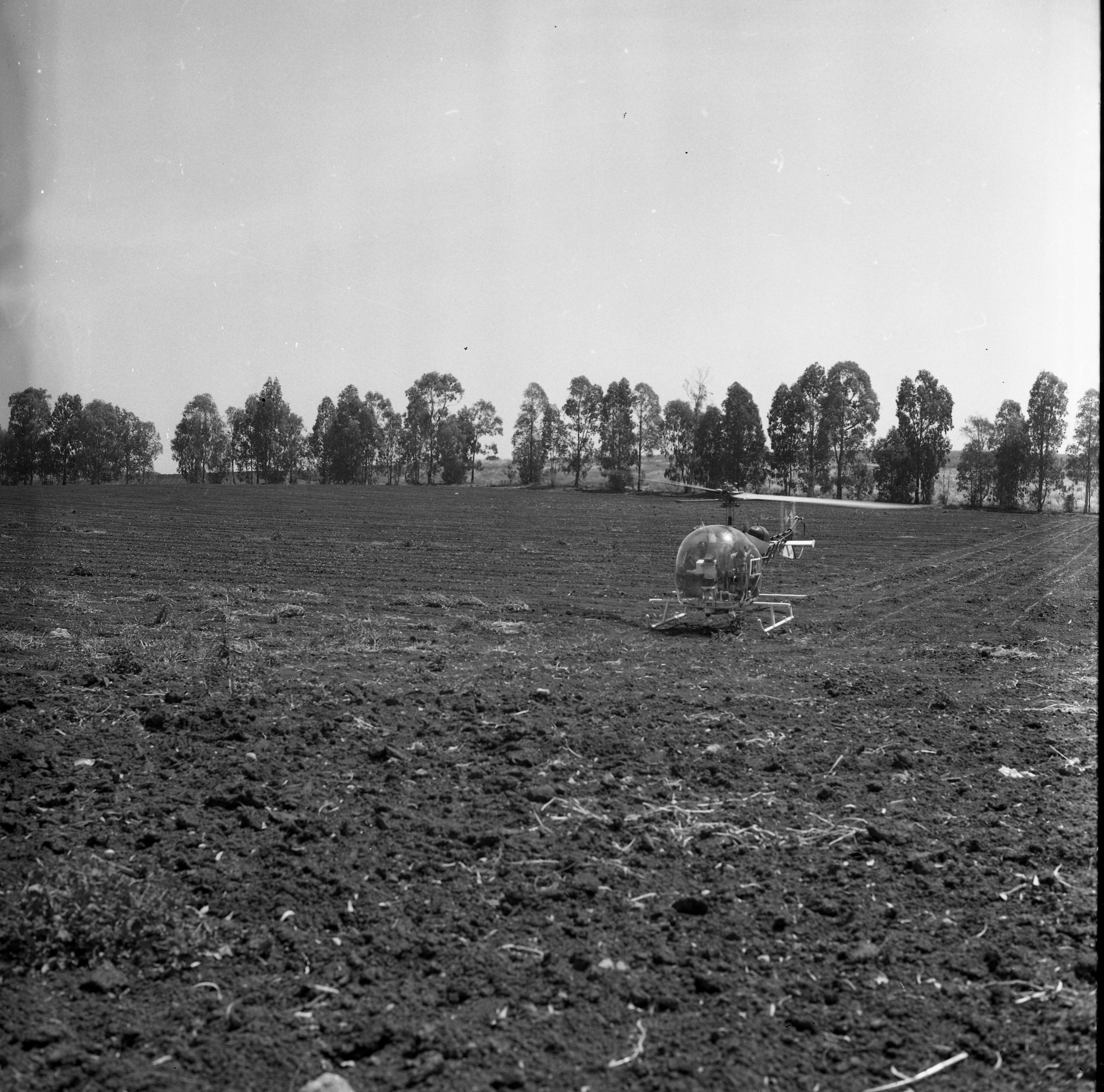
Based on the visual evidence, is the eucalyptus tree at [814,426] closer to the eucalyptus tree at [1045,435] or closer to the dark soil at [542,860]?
the eucalyptus tree at [1045,435]

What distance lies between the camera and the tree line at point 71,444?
17797 millimetres

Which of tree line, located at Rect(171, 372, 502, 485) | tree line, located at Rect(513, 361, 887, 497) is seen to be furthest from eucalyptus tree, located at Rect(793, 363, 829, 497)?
tree line, located at Rect(171, 372, 502, 485)

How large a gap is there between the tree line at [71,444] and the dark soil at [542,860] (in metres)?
3.65

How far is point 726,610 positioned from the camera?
1573 centimetres

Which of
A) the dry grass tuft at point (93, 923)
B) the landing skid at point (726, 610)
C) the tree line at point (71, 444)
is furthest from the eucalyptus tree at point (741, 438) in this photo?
the dry grass tuft at point (93, 923)

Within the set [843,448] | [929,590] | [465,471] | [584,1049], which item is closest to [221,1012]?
[584,1049]

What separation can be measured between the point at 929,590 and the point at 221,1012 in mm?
19462

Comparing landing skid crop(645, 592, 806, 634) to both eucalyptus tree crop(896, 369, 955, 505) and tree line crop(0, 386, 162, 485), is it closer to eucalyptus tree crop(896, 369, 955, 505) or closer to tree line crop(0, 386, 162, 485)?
tree line crop(0, 386, 162, 485)

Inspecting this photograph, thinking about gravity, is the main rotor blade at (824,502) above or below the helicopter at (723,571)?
above

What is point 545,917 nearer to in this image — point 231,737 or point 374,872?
point 374,872

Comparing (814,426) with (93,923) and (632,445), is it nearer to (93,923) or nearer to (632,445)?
(632,445)

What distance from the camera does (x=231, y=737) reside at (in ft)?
28.0

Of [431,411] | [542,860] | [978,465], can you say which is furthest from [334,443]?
[542,860]

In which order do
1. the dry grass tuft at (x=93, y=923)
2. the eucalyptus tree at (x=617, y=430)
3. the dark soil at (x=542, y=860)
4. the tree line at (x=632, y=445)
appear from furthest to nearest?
the eucalyptus tree at (x=617, y=430), the tree line at (x=632, y=445), the dry grass tuft at (x=93, y=923), the dark soil at (x=542, y=860)
